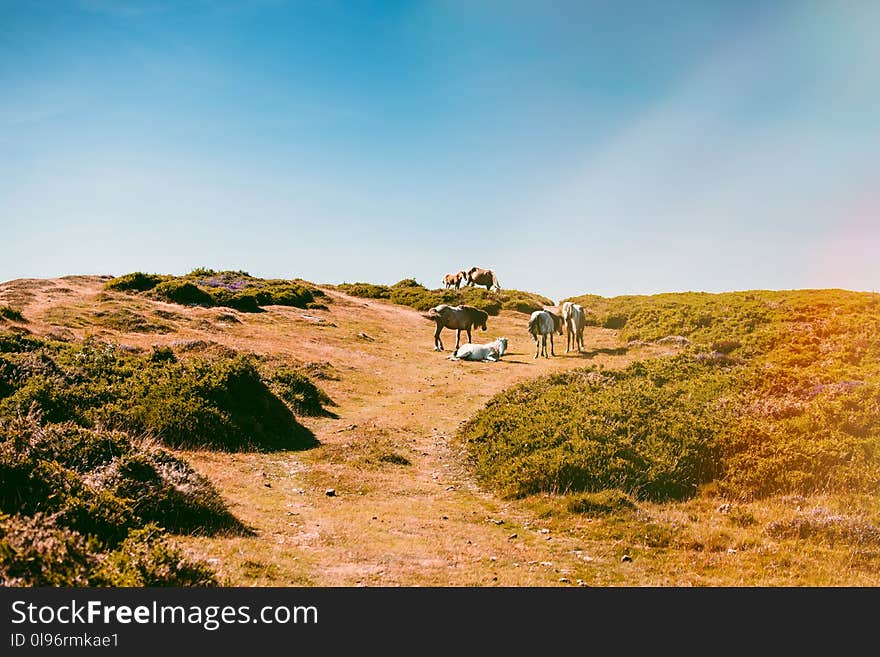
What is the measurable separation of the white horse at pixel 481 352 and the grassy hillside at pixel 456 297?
22.3 metres

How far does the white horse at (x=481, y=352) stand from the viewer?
31.8 meters

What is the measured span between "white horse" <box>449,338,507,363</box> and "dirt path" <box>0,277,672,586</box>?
1.76 m

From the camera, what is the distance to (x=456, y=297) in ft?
200

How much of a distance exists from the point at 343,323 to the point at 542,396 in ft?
93.7

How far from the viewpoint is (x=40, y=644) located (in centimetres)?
480

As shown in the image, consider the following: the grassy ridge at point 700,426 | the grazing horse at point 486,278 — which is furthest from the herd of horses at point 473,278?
the grassy ridge at point 700,426

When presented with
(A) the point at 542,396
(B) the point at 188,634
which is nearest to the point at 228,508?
(B) the point at 188,634

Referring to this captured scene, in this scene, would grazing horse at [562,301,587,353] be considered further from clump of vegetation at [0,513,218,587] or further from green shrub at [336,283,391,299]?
green shrub at [336,283,391,299]

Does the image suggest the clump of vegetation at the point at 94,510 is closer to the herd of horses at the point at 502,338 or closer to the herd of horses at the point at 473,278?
the herd of horses at the point at 502,338

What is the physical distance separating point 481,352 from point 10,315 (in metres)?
23.8

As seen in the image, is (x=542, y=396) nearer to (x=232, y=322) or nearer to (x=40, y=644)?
(x=40, y=644)

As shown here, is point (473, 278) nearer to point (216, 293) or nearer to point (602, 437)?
point (216, 293)

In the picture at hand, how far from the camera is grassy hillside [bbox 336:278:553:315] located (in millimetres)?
57831

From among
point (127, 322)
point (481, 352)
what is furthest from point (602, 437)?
point (127, 322)
